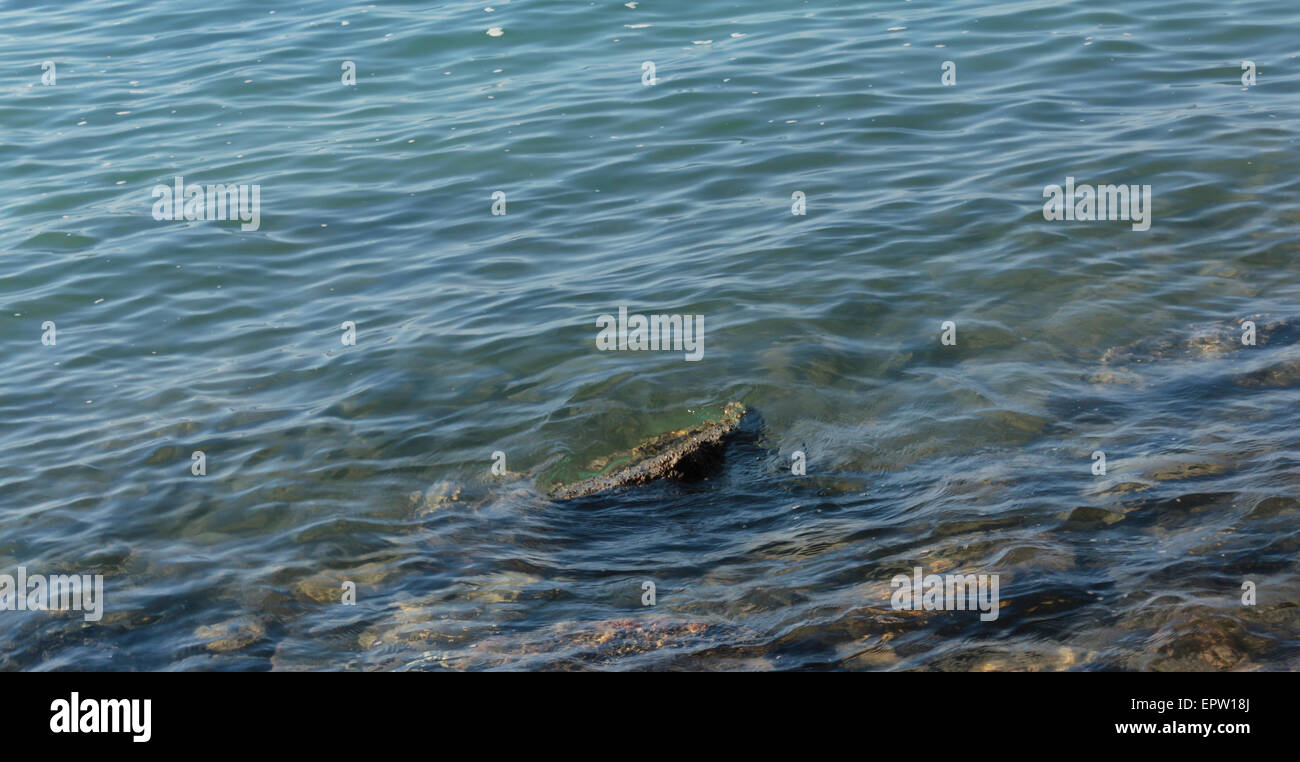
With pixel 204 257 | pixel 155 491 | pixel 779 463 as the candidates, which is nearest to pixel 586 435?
pixel 779 463

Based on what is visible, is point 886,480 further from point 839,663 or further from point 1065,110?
point 1065,110

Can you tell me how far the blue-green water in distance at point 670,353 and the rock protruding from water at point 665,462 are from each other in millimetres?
145

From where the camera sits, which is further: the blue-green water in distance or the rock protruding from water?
the rock protruding from water

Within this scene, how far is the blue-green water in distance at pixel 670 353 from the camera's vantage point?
6.18 meters

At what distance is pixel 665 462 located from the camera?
7.42 metres

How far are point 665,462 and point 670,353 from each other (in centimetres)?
204

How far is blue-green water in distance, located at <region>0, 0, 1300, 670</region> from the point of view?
618cm

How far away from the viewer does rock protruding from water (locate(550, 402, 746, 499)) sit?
291 inches

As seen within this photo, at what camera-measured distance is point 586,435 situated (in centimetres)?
833

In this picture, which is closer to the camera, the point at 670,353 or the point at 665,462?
the point at 665,462

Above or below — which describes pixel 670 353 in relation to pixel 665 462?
above

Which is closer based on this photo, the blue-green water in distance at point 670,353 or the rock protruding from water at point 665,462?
the blue-green water in distance at point 670,353

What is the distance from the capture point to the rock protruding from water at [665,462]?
24.3ft

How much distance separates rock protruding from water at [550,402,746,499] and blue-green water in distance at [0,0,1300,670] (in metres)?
0.15
